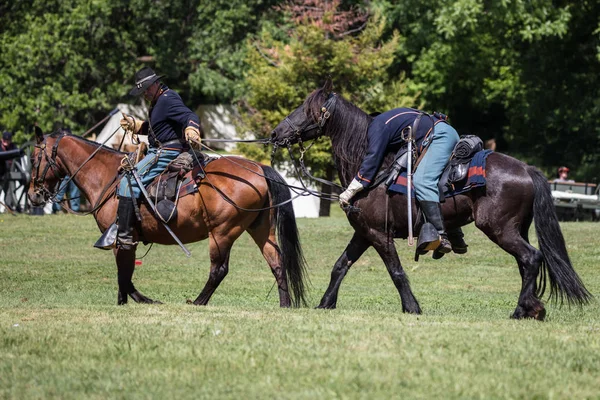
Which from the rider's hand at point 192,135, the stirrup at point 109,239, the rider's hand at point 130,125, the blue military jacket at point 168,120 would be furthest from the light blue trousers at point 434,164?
the rider's hand at point 130,125

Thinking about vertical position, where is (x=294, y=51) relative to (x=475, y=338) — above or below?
above

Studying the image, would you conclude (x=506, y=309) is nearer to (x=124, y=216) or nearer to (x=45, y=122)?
(x=124, y=216)

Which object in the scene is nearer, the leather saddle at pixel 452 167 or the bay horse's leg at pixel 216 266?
the leather saddle at pixel 452 167

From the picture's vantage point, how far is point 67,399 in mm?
7340

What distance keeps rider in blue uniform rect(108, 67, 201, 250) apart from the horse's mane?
165 cm

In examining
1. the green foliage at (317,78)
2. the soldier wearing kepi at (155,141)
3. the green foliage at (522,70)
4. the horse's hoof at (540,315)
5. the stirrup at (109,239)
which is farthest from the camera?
the green foliage at (522,70)

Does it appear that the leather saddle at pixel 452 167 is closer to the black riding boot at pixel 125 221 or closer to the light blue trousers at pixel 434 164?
the light blue trousers at pixel 434 164

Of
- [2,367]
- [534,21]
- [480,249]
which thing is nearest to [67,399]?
[2,367]

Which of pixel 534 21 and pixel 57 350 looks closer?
pixel 57 350

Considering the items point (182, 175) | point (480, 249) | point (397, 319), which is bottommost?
point (480, 249)

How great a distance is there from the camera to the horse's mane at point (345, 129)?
11289 millimetres

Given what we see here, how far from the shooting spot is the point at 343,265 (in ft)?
38.3

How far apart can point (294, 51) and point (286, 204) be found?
1924 cm

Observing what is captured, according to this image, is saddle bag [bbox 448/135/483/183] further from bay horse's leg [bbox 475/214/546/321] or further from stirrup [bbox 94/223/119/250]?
stirrup [bbox 94/223/119/250]
